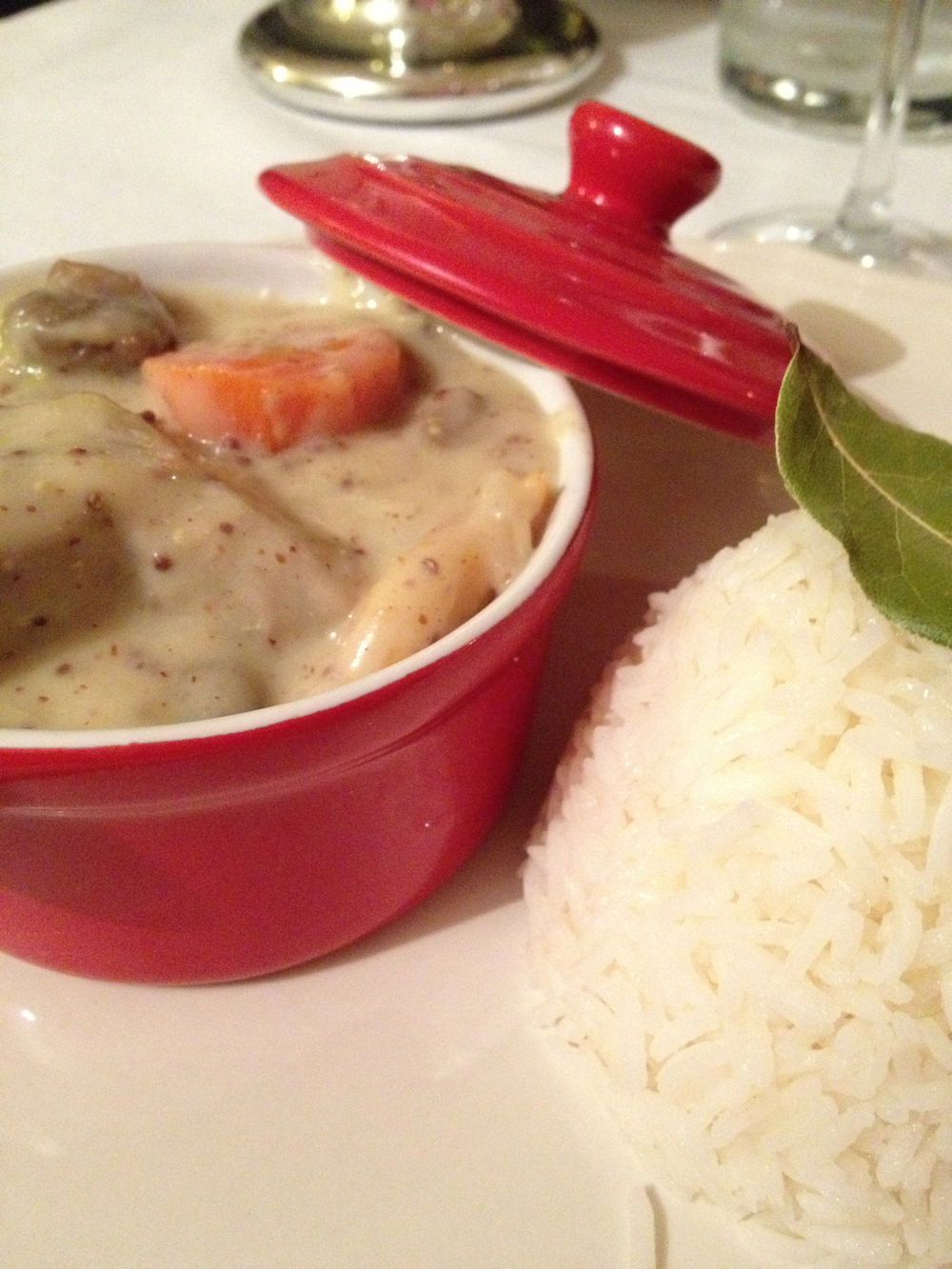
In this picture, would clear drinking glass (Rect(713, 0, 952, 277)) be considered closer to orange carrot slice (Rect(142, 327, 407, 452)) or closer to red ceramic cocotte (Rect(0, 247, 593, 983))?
orange carrot slice (Rect(142, 327, 407, 452))

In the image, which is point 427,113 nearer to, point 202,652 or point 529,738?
point 529,738

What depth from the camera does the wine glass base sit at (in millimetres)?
1829

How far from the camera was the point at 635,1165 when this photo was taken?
0.85 m

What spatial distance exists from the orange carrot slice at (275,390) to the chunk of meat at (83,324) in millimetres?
42

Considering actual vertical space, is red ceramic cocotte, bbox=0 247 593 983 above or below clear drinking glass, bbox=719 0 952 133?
below

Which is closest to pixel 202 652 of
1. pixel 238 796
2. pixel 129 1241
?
pixel 238 796

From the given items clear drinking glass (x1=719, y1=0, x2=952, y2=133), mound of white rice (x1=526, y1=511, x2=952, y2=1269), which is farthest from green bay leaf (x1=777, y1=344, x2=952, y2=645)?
clear drinking glass (x1=719, y1=0, x2=952, y2=133)

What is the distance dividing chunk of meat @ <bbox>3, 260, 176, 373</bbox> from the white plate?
0.56 m

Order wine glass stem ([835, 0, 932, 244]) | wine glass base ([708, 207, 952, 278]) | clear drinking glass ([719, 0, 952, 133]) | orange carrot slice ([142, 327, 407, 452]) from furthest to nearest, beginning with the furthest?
clear drinking glass ([719, 0, 952, 133]), wine glass base ([708, 207, 952, 278]), wine glass stem ([835, 0, 932, 244]), orange carrot slice ([142, 327, 407, 452])

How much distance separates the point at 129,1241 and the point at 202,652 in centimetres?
40

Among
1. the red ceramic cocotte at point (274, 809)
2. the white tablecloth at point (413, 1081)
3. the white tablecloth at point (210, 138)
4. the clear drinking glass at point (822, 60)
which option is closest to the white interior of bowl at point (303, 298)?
the red ceramic cocotte at point (274, 809)

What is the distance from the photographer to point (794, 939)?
0.81 m

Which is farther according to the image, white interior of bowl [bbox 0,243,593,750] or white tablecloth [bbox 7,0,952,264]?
white tablecloth [bbox 7,0,952,264]

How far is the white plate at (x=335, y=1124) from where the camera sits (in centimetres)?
79
